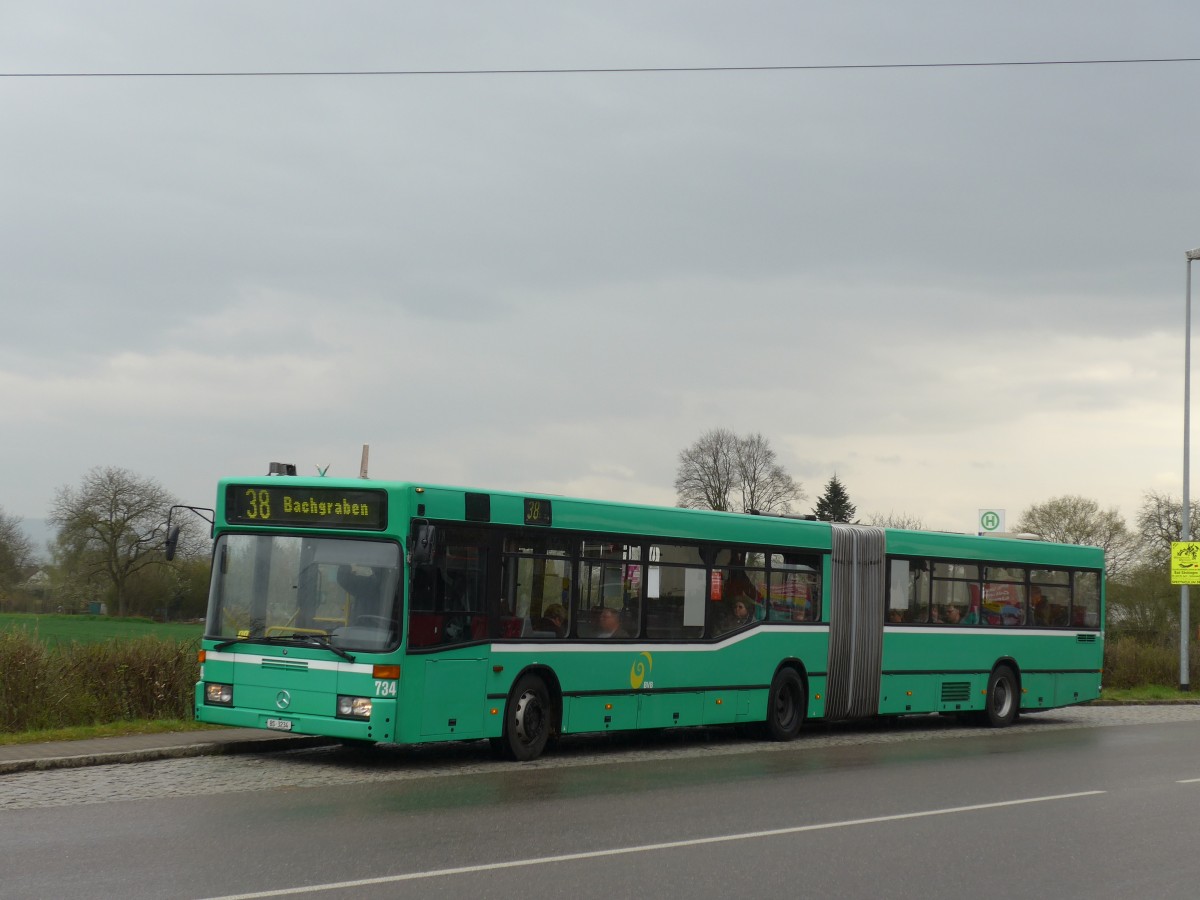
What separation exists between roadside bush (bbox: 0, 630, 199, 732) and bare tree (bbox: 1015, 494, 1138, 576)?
6587cm

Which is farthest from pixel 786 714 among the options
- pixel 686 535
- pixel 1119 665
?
pixel 1119 665

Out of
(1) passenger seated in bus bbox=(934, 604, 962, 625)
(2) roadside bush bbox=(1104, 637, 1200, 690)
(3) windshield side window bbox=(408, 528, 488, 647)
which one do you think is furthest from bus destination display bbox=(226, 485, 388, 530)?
(2) roadside bush bbox=(1104, 637, 1200, 690)

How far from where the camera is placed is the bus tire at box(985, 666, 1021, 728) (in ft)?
73.3

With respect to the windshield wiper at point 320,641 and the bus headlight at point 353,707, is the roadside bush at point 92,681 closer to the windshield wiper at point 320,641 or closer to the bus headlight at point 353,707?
the windshield wiper at point 320,641

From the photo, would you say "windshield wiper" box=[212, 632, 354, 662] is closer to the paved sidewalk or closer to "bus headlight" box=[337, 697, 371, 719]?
"bus headlight" box=[337, 697, 371, 719]

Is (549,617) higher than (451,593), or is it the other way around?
(451,593)

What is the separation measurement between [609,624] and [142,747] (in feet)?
17.0

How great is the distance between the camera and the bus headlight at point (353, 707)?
517 inches

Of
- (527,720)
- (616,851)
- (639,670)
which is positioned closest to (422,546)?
(527,720)

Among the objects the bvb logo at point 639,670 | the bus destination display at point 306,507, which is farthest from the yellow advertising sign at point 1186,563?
the bus destination display at point 306,507

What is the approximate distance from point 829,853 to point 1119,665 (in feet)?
93.2

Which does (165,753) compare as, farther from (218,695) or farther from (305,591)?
(305,591)

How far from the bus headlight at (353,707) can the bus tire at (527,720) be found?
182 cm

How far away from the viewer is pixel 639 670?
16.2 m
